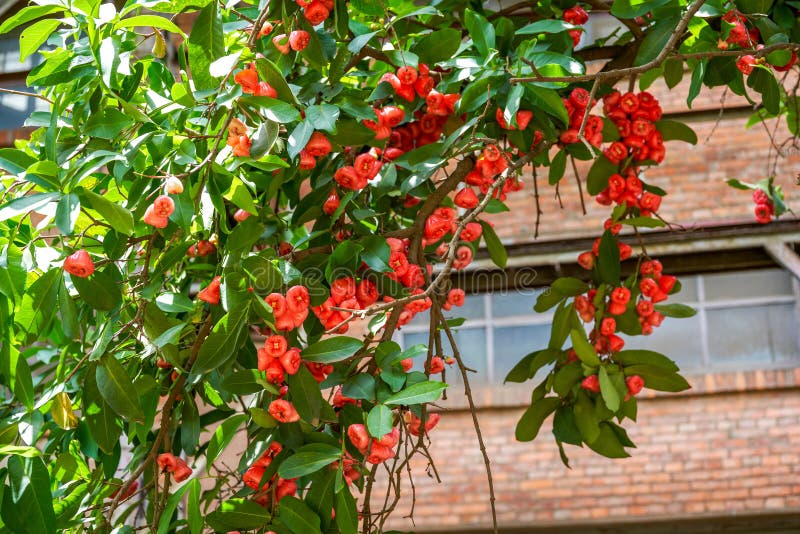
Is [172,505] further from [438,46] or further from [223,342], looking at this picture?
[438,46]

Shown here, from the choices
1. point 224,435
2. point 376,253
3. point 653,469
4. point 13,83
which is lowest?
point 653,469

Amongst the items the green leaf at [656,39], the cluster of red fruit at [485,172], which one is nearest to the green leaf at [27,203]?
the cluster of red fruit at [485,172]

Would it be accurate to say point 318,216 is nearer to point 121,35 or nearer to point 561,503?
point 121,35

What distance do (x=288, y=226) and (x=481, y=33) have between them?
1.75 feet

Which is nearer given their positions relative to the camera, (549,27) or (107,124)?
(107,124)

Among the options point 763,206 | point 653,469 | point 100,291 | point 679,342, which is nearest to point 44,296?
point 100,291

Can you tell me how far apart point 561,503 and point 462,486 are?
554 millimetres

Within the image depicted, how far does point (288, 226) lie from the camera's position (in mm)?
1878

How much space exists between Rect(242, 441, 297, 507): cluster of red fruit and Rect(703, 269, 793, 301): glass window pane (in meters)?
4.53

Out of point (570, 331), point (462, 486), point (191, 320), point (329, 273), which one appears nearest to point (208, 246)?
point (191, 320)

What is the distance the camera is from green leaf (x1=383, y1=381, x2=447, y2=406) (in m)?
1.37

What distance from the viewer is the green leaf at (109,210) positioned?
1.35m

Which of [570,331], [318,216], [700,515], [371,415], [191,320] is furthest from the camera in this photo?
[700,515]

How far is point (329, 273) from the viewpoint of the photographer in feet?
4.95
